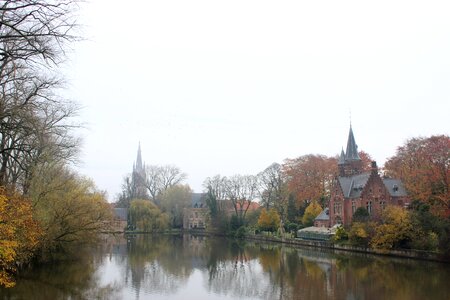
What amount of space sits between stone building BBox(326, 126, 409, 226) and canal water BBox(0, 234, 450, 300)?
46.0ft

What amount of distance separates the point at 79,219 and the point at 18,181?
4.26 m

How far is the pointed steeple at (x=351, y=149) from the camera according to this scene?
54625 mm

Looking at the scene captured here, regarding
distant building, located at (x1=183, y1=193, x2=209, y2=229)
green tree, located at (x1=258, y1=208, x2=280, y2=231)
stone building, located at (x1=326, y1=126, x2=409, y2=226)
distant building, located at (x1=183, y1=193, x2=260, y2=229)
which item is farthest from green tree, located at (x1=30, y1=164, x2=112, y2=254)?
distant building, located at (x1=183, y1=193, x2=209, y2=229)

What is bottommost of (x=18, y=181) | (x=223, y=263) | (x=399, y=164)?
(x=223, y=263)

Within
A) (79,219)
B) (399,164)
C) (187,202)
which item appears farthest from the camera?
(187,202)

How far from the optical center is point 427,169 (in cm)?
3762

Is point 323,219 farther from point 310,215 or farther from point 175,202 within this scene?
point 175,202

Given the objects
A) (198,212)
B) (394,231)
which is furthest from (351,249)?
(198,212)

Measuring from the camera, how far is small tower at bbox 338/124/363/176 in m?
54.4

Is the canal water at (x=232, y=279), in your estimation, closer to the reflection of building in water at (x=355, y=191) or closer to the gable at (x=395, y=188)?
the reflection of building in water at (x=355, y=191)

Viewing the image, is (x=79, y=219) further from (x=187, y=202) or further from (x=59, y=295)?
(x=187, y=202)

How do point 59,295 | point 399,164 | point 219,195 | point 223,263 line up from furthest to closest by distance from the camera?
1. point 219,195
2. point 399,164
3. point 223,263
4. point 59,295

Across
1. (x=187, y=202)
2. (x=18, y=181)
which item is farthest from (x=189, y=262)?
(x=187, y=202)

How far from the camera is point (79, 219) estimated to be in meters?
26.0
